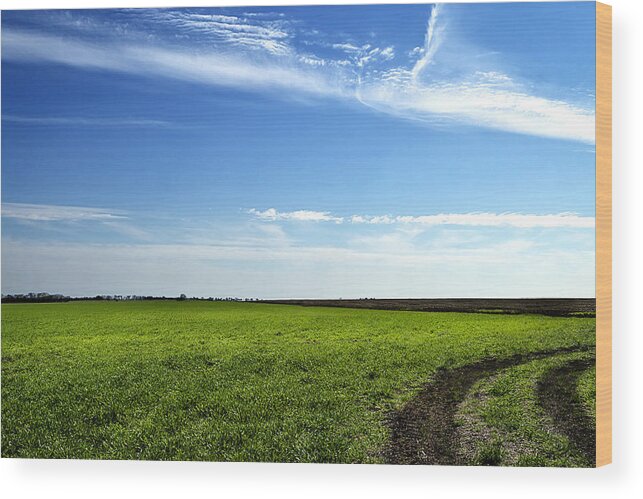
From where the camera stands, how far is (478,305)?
8383 mm

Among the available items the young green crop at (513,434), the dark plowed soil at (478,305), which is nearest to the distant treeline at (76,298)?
the dark plowed soil at (478,305)

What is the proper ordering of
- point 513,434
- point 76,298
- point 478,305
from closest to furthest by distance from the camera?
point 513,434 < point 478,305 < point 76,298

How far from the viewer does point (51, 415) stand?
836cm

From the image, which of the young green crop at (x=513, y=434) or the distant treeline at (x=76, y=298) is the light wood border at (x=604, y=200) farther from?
the distant treeline at (x=76, y=298)

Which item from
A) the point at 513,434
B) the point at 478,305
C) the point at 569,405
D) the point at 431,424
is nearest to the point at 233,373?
the point at 431,424

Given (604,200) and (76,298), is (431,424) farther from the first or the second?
(76,298)

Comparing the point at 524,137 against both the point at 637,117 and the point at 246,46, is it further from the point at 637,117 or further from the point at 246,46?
the point at 246,46

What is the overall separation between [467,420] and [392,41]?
3.64 metres

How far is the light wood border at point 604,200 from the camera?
7.94 metres

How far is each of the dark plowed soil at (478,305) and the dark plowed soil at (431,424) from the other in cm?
41

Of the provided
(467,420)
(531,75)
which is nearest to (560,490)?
(467,420)

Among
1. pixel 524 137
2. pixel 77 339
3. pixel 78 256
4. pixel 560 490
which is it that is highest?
pixel 524 137

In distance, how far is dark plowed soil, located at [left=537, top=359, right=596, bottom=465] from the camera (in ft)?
25.8

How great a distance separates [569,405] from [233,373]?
3.23 m
